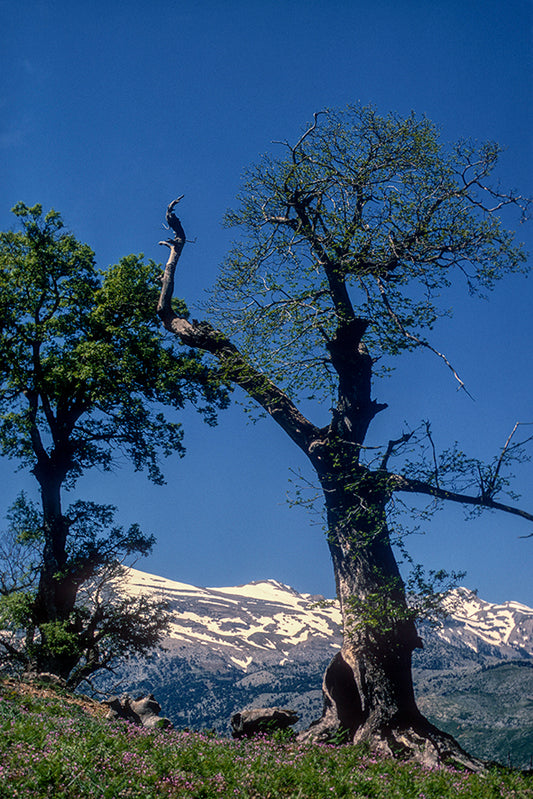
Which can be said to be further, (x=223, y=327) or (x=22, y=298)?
(x=22, y=298)

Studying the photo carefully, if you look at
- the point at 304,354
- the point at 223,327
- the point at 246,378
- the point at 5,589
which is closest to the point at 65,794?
the point at 246,378

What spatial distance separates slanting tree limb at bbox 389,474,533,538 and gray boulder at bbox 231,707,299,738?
664 cm

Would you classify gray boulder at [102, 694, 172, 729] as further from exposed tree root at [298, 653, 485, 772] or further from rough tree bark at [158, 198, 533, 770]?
rough tree bark at [158, 198, 533, 770]

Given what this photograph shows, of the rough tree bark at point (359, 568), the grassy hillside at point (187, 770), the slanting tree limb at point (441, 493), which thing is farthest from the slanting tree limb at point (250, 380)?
the grassy hillside at point (187, 770)

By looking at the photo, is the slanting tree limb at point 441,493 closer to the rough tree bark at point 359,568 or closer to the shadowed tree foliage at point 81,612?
the rough tree bark at point 359,568

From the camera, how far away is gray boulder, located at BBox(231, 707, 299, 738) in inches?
506

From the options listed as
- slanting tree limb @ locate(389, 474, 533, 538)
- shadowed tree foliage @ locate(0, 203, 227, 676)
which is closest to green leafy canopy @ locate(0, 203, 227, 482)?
shadowed tree foliage @ locate(0, 203, 227, 676)

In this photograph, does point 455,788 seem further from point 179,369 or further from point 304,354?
point 179,369

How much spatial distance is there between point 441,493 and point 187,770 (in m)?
8.87

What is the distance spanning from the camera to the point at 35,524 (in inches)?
881

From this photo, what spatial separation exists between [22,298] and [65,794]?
20.4 meters

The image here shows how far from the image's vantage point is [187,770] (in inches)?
325

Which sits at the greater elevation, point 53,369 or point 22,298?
point 22,298

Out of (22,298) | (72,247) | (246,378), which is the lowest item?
(246,378)
